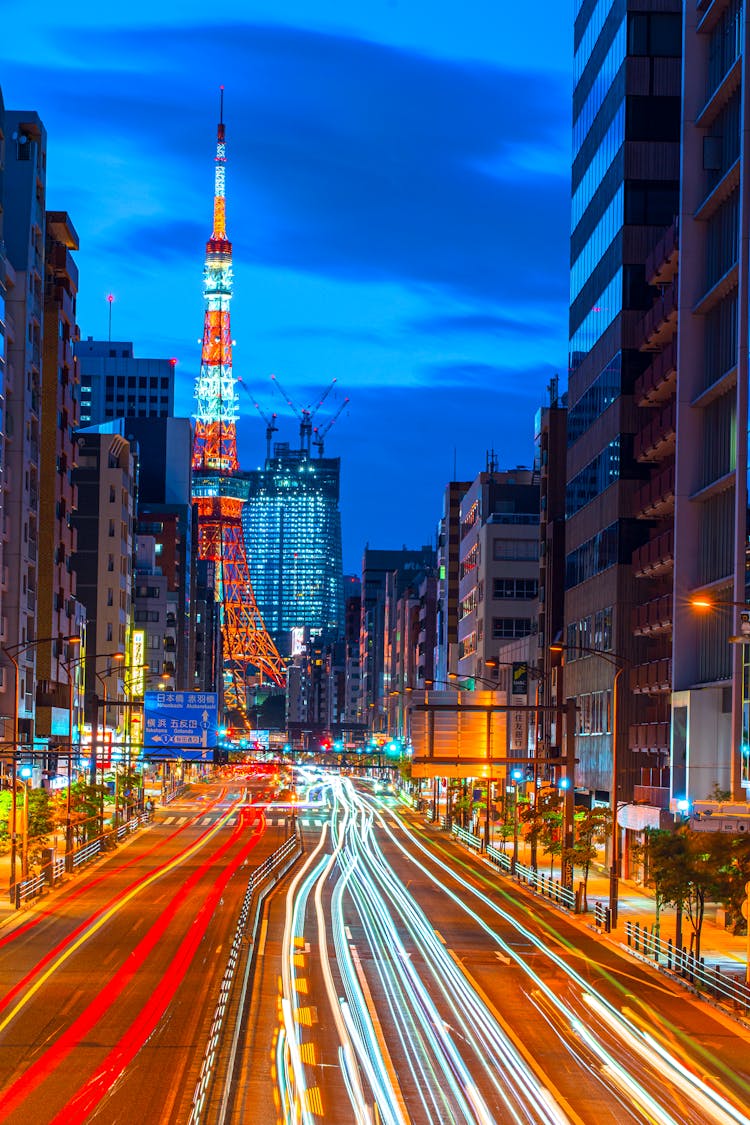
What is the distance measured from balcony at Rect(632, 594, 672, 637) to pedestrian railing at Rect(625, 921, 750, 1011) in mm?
24759

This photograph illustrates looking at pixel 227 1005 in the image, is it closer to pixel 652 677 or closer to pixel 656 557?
pixel 656 557

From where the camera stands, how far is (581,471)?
10681cm

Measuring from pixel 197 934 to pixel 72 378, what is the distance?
95.4 m

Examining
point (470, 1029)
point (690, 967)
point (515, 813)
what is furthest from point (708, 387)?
point (470, 1029)

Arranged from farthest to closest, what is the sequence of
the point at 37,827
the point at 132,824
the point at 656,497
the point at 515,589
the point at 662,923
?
the point at 515,589, the point at 132,824, the point at 656,497, the point at 37,827, the point at 662,923


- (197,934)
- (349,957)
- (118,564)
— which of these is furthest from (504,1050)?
(118,564)

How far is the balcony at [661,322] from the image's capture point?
8281 cm

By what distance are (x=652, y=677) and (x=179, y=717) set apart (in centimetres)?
2653

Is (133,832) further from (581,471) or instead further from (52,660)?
(581,471)

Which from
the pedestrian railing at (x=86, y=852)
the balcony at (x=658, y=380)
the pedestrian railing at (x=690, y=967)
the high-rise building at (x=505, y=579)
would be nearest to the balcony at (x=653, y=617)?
the balcony at (x=658, y=380)

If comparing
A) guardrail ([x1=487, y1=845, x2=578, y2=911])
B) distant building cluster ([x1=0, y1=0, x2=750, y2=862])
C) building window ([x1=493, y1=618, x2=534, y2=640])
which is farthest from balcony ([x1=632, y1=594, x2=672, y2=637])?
building window ([x1=493, y1=618, x2=534, y2=640])

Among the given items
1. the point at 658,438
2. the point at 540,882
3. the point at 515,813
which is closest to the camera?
the point at 540,882

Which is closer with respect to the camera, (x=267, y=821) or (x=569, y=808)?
(x=569, y=808)

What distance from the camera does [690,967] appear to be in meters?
49.6
